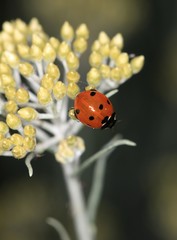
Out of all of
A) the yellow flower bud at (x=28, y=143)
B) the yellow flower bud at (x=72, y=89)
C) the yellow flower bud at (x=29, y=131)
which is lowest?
the yellow flower bud at (x=28, y=143)

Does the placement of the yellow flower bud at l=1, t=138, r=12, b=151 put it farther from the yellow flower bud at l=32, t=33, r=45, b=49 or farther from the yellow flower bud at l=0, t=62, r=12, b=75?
the yellow flower bud at l=32, t=33, r=45, b=49

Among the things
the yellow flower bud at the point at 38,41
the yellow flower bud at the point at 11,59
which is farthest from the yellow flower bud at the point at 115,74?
the yellow flower bud at the point at 11,59

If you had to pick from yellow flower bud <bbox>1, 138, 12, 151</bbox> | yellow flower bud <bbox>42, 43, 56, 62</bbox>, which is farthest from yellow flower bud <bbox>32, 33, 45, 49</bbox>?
yellow flower bud <bbox>1, 138, 12, 151</bbox>

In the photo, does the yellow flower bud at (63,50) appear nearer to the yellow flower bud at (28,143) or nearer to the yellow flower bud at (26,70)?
the yellow flower bud at (26,70)

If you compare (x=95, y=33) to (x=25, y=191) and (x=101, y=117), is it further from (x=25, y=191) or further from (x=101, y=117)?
(x=101, y=117)

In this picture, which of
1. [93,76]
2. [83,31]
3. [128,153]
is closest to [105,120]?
[93,76]

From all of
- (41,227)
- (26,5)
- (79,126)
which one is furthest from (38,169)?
(79,126)

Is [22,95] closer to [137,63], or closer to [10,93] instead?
[10,93]
